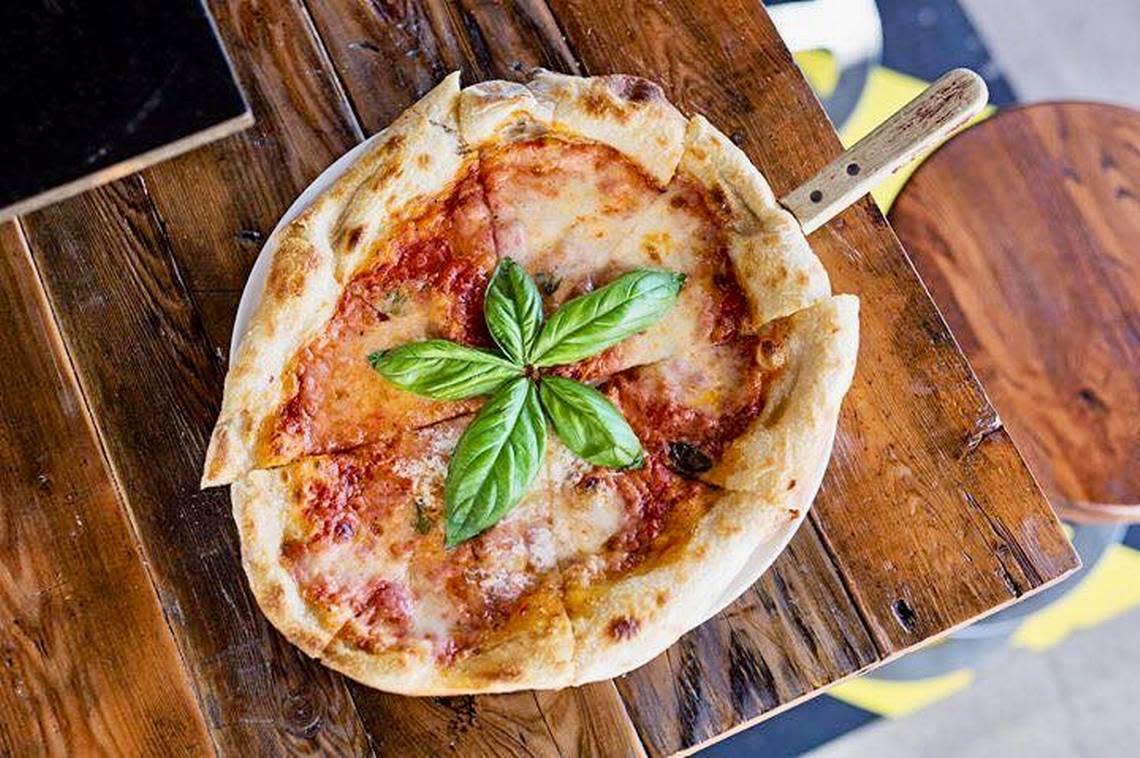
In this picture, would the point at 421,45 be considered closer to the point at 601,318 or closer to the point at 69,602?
the point at 601,318

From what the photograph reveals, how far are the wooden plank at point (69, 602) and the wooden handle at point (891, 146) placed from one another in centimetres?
129

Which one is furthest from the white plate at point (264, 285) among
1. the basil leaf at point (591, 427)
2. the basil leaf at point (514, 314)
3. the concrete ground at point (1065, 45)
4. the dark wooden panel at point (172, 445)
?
the concrete ground at point (1065, 45)

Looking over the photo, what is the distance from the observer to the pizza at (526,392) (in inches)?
Result: 76.9

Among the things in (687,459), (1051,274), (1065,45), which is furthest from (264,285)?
(1065,45)

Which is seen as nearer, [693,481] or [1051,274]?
[693,481]

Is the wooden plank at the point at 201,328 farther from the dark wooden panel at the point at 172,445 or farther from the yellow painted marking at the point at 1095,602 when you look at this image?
the yellow painted marking at the point at 1095,602

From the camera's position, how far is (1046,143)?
2814 mm

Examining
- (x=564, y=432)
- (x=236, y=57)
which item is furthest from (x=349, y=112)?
(x=564, y=432)

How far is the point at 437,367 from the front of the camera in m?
1.98

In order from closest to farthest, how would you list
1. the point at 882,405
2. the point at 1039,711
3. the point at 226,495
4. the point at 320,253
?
the point at 320,253 < the point at 226,495 < the point at 882,405 < the point at 1039,711

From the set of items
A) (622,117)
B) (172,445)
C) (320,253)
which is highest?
(622,117)

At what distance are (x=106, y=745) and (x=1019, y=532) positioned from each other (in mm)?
1602

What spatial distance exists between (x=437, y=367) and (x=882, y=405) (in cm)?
83

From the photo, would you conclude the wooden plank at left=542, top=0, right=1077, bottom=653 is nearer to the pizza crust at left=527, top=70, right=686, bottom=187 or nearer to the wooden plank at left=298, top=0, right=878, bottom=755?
the wooden plank at left=298, top=0, right=878, bottom=755
